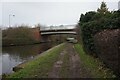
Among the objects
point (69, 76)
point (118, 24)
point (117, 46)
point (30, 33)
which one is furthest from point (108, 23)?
point (30, 33)

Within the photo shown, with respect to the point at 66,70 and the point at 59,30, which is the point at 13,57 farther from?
the point at 59,30

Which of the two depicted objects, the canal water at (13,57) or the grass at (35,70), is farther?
the canal water at (13,57)

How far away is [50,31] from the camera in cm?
9644


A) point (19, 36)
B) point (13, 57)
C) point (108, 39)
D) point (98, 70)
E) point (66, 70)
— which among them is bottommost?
point (13, 57)

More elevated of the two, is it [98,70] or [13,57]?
[98,70]

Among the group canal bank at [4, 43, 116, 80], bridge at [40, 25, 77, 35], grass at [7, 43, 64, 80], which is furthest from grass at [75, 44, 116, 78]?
bridge at [40, 25, 77, 35]

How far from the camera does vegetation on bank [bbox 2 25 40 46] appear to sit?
246ft

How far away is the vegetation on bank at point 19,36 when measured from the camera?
246ft

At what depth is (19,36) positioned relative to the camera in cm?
8138

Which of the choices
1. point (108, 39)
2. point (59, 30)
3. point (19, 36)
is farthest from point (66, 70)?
point (59, 30)

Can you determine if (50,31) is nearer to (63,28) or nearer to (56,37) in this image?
(63,28)

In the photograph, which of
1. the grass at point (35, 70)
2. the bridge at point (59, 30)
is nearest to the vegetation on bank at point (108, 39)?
the grass at point (35, 70)

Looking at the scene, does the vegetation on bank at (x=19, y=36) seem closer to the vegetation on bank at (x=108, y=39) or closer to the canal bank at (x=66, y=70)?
the canal bank at (x=66, y=70)

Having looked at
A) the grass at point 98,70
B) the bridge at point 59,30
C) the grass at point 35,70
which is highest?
the bridge at point 59,30
